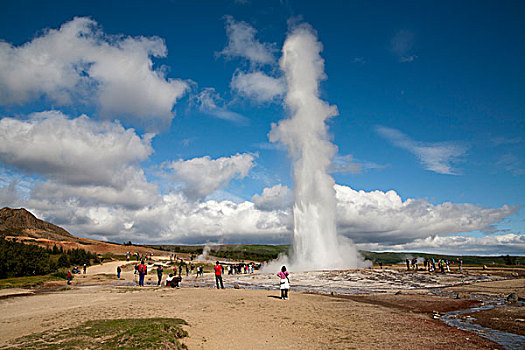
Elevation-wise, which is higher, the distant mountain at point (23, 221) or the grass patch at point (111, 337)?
the distant mountain at point (23, 221)

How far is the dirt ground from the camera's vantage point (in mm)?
12195

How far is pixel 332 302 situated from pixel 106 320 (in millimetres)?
13849

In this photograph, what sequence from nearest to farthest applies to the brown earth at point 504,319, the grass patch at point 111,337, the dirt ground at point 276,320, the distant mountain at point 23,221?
the grass patch at point 111,337
the dirt ground at point 276,320
the brown earth at point 504,319
the distant mountain at point 23,221

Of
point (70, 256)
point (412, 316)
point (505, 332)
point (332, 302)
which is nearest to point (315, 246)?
point (332, 302)

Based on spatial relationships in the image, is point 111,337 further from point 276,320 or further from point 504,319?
point 504,319

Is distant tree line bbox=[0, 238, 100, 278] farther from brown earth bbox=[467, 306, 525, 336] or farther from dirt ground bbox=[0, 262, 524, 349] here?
brown earth bbox=[467, 306, 525, 336]

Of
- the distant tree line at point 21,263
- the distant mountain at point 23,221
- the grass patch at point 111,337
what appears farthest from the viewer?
the distant mountain at point 23,221

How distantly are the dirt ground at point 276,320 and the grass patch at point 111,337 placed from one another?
25.6 inches

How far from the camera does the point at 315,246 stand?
55625 mm

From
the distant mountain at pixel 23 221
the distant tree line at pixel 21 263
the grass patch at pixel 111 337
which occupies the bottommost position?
the distant tree line at pixel 21 263

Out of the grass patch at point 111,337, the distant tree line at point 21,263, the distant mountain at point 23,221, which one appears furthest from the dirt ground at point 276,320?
the distant mountain at point 23,221

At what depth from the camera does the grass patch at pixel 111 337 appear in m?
10.1

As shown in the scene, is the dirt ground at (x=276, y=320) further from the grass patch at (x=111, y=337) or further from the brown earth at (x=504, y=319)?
the brown earth at (x=504, y=319)

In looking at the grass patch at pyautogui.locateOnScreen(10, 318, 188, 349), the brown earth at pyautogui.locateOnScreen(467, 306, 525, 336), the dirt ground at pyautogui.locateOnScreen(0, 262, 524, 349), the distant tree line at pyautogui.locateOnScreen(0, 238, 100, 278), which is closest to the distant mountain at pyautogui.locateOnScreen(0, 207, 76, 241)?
the distant tree line at pyautogui.locateOnScreen(0, 238, 100, 278)
